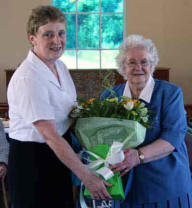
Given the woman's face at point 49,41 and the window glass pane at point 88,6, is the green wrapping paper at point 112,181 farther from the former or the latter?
the window glass pane at point 88,6

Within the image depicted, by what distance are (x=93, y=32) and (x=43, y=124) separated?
6501mm

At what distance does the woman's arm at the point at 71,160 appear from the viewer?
52.8 inches

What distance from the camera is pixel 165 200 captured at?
5.19 ft

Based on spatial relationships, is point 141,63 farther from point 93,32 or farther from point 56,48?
point 93,32

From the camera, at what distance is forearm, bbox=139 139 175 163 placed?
1480 mm

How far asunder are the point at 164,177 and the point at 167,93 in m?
0.43

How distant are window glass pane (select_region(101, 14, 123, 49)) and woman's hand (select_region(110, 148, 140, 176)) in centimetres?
636

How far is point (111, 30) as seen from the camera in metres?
7.61

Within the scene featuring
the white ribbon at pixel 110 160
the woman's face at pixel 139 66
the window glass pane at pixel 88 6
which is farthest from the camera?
the window glass pane at pixel 88 6

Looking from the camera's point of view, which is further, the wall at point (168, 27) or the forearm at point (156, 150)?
the wall at point (168, 27)

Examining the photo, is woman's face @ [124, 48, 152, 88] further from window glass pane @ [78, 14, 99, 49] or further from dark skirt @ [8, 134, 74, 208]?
window glass pane @ [78, 14, 99, 49]

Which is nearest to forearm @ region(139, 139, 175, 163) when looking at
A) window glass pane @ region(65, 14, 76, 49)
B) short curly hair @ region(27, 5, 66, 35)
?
short curly hair @ region(27, 5, 66, 35)

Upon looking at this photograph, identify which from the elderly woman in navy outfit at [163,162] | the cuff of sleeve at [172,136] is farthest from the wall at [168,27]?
the cuff of sleeve at [172,136]

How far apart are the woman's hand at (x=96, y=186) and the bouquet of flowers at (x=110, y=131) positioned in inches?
1.0
